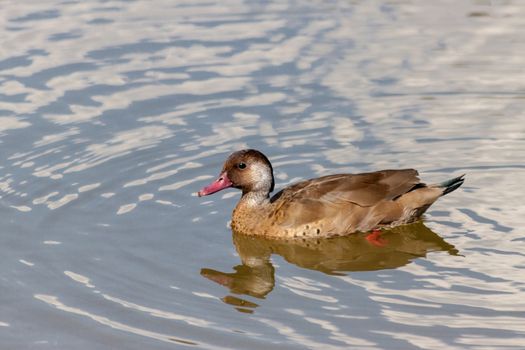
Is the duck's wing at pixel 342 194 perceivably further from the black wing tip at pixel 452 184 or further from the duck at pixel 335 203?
the black wing tip at pixel 452 184

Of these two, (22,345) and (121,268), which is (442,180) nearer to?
(121,268)

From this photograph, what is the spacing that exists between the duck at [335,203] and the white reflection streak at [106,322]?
8.50 ft

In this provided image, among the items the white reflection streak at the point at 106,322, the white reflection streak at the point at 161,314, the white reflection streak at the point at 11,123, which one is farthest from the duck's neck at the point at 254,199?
the white reflection streak at the point at 11,123

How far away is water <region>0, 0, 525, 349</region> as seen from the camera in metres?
10.3

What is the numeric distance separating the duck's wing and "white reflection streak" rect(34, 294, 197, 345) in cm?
300

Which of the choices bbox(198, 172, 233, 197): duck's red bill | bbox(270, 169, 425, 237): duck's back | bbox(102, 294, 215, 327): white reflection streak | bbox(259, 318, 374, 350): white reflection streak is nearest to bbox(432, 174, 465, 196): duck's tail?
bbox(270, 169, 425, 237): duck's back

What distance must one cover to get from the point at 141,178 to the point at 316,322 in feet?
13.4

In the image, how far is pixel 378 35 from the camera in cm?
1800

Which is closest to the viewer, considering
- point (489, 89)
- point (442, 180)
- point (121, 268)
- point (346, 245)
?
point (121, 268)

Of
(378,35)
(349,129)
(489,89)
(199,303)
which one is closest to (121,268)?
(199,303)

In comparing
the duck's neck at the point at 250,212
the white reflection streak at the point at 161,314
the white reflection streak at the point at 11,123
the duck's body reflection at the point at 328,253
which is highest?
the white reflection streak at the point at 11,123

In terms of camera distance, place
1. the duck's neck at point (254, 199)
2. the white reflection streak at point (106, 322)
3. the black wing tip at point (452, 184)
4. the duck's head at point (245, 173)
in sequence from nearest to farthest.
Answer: the white reflection streak at point (106, 322) < the black wing tip at point (452, 184) < the duck's head at point (245, 173) < the duck's neck at point (254, 199)

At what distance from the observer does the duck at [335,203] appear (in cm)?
1283

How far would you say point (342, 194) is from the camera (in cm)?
1285
